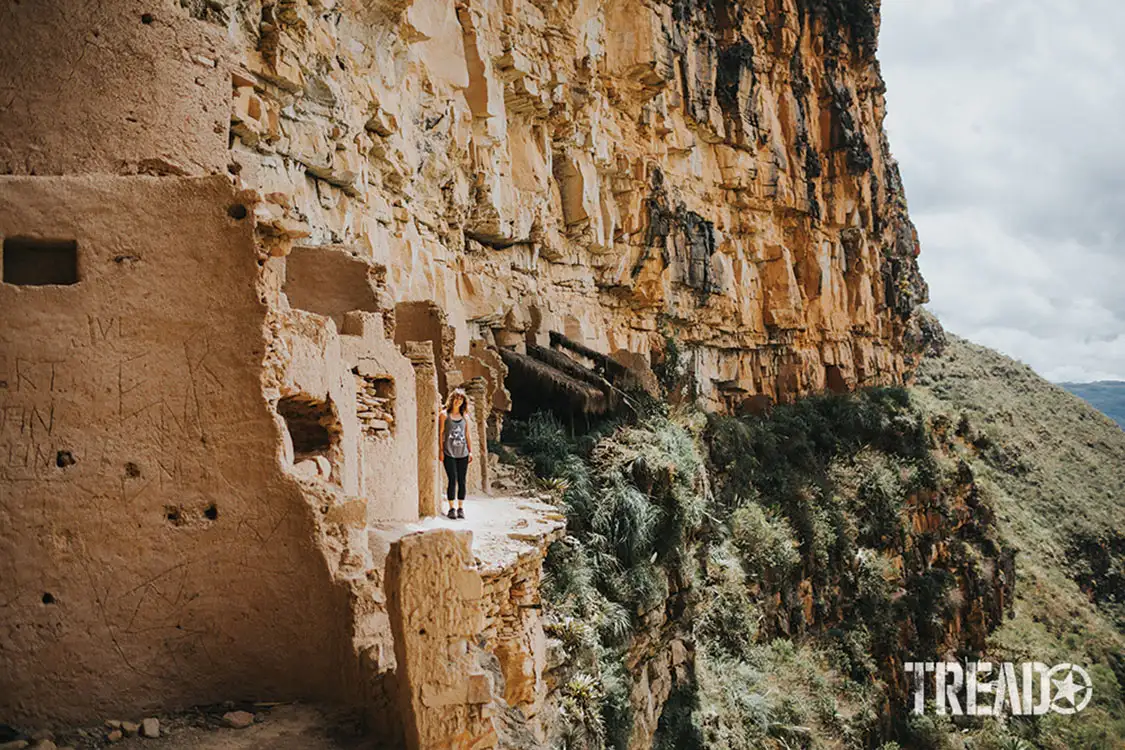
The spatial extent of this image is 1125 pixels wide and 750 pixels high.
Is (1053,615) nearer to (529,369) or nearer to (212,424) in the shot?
(529,369)

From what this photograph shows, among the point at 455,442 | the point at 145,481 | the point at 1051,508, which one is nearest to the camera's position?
the point at 145,481

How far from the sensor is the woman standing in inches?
302

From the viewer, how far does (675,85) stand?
23.8 meters

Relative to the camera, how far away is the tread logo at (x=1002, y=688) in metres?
19.6

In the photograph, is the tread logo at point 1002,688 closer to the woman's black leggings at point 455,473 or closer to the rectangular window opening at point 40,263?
the woman's black leggings at point 455,473

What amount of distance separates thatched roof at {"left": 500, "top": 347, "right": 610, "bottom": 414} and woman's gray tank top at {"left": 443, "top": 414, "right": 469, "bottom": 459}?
532cm

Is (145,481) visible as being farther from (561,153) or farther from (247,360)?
(561,153)

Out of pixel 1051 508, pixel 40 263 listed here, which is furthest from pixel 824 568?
pixel 1051 508

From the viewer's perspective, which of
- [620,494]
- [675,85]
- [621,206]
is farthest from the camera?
[675,85]

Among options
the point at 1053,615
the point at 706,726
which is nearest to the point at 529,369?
the point at 706,726

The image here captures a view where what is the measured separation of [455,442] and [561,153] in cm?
1271

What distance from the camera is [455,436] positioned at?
7828mm

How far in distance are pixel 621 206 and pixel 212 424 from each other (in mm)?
18933

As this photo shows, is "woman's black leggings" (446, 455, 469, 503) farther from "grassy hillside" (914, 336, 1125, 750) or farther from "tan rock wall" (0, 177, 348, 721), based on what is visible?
"grassy hillside" (914, 336, 1125, 750)
